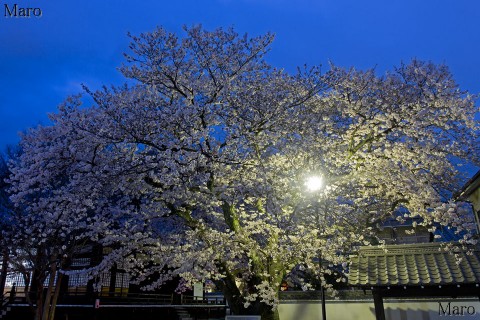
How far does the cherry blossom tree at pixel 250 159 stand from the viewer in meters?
12.8

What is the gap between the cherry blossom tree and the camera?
41.8 feet

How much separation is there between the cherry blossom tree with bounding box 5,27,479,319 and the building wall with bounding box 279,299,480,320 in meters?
3.42

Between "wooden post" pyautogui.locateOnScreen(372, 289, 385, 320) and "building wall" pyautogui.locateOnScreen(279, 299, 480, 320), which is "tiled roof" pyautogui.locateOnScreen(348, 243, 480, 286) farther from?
"building wall" pyautogui.locateOnScreen(279, 299, 480, 320)

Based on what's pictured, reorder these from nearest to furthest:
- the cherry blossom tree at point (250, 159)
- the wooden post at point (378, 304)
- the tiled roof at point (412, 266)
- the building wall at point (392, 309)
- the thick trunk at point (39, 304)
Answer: the tiled roof at point (412, 266) < the wooden post at point (378, 304) < the cherry blossom tree at point (250, 159) < the building wall at point (392, 309) < the thick trunk at point (39, 304)

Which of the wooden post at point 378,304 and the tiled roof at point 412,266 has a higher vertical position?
the tiled roof at point 412,266

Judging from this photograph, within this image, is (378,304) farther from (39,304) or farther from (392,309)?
(39,304)

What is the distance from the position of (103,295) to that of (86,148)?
12288 mm

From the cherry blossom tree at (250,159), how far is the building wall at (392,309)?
342 cm

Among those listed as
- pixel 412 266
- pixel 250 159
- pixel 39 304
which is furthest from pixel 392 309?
pixel 39 304

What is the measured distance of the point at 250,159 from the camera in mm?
14328

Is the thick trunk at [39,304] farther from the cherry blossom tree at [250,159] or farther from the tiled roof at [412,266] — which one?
the tiled roof at [412,266]

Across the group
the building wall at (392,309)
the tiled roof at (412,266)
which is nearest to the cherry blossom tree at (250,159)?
the tiled roof at (412,266)

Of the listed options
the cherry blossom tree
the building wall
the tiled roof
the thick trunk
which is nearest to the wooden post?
the tiled roof

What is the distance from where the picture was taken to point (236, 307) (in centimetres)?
1289
